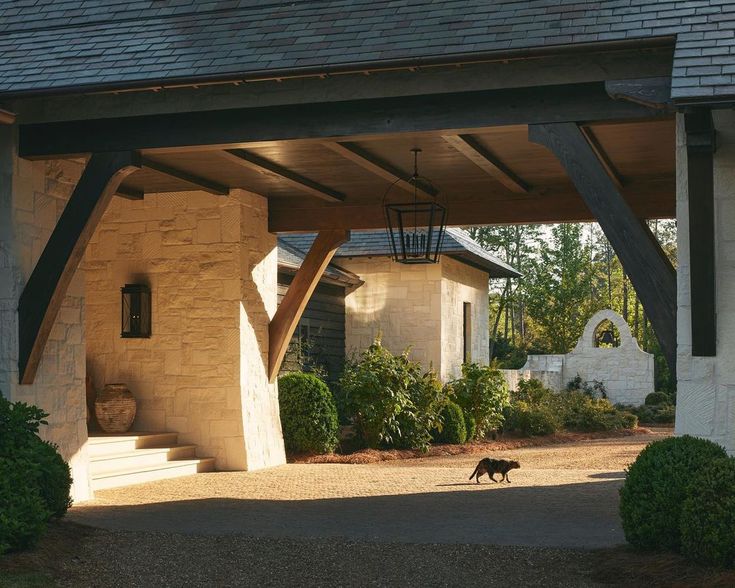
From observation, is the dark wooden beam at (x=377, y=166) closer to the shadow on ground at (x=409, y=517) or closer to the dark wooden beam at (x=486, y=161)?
the dark wooden beam at (x=486, y=161)

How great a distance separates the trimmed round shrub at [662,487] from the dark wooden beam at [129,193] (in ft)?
25.7

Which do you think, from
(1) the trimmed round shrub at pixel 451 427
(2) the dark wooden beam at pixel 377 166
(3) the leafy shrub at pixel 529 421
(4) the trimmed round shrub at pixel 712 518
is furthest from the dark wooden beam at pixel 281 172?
(3) the leafy shrub at pixel 529 421

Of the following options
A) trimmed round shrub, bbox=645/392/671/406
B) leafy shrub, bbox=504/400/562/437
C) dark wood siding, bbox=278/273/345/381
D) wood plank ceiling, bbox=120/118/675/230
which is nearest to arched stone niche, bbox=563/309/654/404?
trimmed round shrub, bbox=645/392/671/406

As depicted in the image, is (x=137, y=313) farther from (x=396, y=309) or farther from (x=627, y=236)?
(x=396, y=309)

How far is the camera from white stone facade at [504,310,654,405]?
27.1 meters

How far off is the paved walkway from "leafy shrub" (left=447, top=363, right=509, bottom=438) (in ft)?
13.4

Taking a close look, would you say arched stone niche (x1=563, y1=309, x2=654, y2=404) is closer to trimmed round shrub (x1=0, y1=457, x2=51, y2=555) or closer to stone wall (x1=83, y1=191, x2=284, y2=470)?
stone wall (x1=83, y1=191, x2=284, y2=470)

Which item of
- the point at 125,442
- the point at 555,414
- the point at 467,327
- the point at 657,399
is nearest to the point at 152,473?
the point at 125,442

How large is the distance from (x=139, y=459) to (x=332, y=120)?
519 cm

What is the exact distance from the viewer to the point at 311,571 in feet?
22.3

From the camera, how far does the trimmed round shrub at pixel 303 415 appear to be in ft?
47.0

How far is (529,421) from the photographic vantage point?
759 inches

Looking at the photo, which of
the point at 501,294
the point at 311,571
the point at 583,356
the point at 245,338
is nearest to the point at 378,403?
the point at 245,338

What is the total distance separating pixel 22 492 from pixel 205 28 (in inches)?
164
